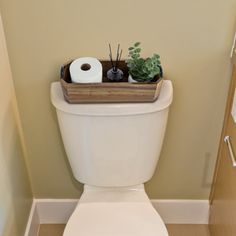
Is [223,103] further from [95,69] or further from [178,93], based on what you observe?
[95,69]

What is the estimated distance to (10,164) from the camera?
1.28m

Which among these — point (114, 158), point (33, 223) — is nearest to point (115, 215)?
point (114, 158)

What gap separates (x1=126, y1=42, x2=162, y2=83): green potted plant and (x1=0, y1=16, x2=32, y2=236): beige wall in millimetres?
443

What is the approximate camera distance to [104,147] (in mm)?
1223

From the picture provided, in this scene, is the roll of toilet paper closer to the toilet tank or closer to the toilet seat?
the toilet tank

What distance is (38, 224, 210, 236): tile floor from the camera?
5.33 ft

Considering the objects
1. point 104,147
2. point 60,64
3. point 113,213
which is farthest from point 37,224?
point 60,64

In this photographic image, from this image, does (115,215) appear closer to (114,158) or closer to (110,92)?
(114,158)

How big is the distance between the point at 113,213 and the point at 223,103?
59 cm

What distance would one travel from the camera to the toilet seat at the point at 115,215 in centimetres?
117

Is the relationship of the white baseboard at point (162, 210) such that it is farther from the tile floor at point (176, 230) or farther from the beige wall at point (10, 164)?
the beige wall at point (10, 164)

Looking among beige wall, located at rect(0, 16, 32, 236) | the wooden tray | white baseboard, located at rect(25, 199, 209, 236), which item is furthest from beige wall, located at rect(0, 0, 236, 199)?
white baseboard, located at rect(25, 199, 209, 236)

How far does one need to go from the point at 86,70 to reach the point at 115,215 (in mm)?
534

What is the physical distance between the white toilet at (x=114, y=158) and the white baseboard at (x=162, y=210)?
1.08ft
